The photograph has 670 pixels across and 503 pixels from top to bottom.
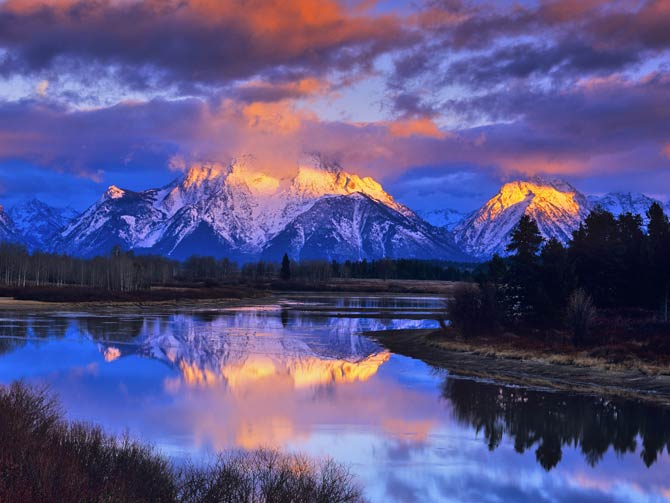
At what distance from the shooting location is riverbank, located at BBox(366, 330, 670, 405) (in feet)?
132

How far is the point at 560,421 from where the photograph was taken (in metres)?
31.6

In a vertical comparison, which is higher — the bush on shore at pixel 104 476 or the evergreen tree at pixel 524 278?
the evergreen tree at pixel 524 278

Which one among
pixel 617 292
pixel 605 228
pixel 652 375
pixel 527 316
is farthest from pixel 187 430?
pixel 605 228

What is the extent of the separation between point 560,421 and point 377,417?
326 inches

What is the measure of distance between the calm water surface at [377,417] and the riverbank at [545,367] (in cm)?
260

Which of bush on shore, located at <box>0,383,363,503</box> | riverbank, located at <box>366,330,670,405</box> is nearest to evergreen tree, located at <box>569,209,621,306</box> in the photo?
riverbank, located at <box>366,330,670,405</box>

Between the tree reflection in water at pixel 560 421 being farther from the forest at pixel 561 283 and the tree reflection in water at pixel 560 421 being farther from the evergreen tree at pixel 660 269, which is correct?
the evergreen tree at pixel 660 269

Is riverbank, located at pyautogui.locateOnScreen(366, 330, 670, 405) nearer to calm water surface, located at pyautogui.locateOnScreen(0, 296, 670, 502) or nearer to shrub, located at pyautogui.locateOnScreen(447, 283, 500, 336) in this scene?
shrub, located at pyautogui.locateOnScreen(447, 283, 500, 336)

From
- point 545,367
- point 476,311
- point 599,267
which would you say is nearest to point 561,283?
point 476,311

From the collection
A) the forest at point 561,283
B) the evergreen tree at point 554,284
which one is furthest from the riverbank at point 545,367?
the evergreen tree at point 554,284

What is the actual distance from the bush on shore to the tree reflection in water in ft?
36.9

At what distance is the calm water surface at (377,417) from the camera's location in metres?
22.9

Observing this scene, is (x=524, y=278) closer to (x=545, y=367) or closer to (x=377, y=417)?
(x=545, y=367)

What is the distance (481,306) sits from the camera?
6656 cm
